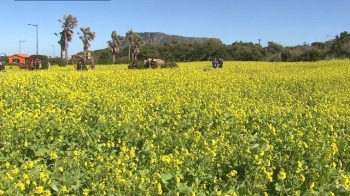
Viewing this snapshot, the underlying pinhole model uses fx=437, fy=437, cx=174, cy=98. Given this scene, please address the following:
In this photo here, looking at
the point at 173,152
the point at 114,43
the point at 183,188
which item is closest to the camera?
the point at 183,188

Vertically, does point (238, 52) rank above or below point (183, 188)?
above

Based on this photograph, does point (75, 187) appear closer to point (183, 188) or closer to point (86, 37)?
point (183, 188)

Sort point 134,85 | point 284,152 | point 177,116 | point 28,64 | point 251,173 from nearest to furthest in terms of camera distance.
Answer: point 251,173, point 284,152, point 177,116, point 134,85, point 28,64

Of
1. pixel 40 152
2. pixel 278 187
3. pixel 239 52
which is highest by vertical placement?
pixel 239 52

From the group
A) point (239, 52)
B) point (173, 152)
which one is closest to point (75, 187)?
point (173, 152)

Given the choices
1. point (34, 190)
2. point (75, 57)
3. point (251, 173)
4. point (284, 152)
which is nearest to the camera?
point (34, 190)

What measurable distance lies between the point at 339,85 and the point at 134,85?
268 inches

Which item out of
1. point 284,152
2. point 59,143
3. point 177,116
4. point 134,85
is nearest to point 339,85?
point 134,85

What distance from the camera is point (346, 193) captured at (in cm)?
381

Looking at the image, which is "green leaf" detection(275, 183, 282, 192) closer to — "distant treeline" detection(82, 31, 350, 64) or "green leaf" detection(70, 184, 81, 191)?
"green leaf" detection(70, 184, 81, 191)

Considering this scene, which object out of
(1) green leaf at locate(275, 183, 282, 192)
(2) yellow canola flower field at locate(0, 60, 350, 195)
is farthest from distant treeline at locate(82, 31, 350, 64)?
(1) green leaf at locate(275, 183, 282, 192)

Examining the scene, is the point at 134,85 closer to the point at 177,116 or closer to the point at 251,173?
the point at 177,116

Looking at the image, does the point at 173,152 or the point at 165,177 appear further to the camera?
the point at 173,152

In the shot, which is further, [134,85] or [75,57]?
[75,57]
